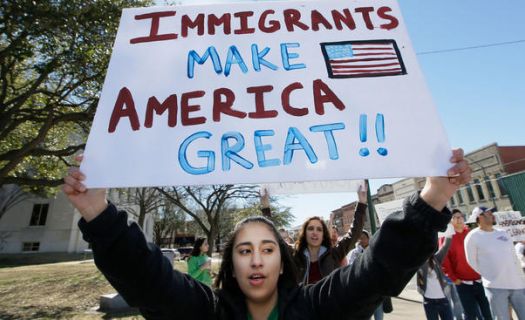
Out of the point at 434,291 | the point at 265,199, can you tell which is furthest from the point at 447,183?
the point at 434,291

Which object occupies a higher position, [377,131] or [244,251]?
[377,131]

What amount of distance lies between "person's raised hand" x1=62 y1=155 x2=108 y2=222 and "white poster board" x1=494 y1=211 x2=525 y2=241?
535 inches

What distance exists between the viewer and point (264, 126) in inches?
61.6

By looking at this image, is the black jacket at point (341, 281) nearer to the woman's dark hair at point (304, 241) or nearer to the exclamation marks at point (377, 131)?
the exclamation marks at point (377, 131)

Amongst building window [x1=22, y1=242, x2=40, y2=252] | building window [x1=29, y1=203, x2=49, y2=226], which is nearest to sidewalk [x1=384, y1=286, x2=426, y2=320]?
building window [x1=22, y1=242, x2=40, y2=252]

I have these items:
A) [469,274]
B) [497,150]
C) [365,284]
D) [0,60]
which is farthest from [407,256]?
[497,150]

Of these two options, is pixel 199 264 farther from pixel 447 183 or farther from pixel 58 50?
pixel 58 50

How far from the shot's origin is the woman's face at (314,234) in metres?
3.68

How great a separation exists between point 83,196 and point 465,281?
19.4ft

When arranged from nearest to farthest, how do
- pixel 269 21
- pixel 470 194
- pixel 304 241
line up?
pixel 269 21 < pixel 304 241 < pixel 470 194

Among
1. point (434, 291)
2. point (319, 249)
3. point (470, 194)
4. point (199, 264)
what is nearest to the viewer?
point (319, 249)

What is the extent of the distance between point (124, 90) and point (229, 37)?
0.66 meters

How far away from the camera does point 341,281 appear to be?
52.7 inches

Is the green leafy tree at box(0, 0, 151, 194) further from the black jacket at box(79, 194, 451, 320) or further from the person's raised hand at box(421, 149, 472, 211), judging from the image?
the person's raised hand at box(421, 149, 472, 211)
